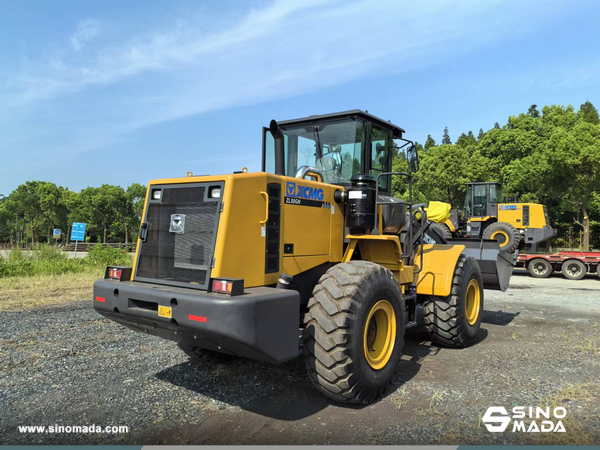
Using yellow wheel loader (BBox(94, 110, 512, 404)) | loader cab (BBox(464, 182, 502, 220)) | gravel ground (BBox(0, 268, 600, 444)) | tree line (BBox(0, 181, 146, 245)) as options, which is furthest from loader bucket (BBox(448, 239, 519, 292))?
tree line (BBox(0, 181, 146, 245))

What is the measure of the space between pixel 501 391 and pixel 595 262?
49.9 ft

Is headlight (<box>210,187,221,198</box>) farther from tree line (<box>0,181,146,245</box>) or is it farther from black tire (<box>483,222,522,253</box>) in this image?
tree line (<box>0,181,146,245</box>)

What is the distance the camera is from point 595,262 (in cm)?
1686

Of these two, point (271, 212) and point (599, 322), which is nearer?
point (271, 212)

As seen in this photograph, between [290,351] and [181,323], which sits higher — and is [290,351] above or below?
below

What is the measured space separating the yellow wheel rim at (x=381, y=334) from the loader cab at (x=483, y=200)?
17.4 m

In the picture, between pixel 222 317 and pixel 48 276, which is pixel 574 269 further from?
pixel 48 276

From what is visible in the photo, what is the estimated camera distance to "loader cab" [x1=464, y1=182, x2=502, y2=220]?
66.5 feet

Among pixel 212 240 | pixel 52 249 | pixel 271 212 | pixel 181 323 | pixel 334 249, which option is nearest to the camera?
pixel 181 323

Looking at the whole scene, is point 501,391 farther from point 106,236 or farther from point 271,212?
point 106,236

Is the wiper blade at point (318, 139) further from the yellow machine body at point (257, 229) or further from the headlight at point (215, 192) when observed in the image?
the headlight at point (215, 192)

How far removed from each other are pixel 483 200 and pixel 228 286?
1911 cm

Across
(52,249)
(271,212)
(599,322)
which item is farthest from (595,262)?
(52,249)

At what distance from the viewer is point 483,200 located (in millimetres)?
20453
